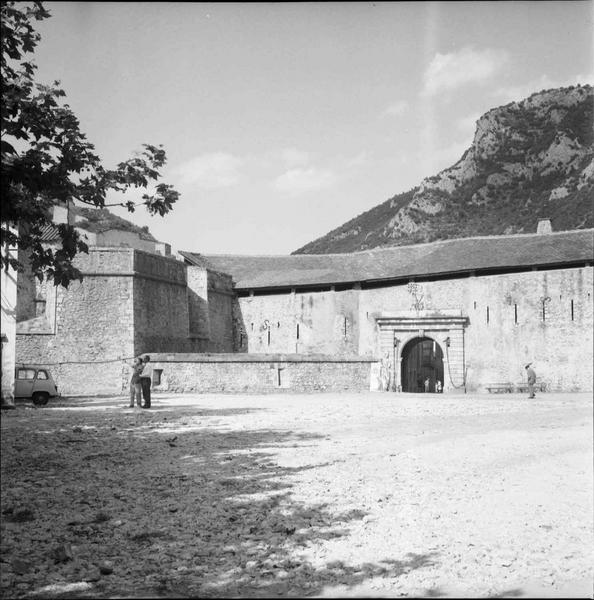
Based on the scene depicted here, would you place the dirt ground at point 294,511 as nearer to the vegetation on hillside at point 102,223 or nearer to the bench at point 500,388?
the bench at point 500,388

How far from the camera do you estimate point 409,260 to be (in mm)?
32500

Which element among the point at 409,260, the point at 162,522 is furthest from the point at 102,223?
the point at 162,522

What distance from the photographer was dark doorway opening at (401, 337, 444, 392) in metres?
30.5

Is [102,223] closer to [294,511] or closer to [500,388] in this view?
[500,388]

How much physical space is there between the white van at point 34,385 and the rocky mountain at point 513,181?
43.5ft

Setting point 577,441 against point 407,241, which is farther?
point 407,241

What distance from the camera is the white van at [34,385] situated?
707 inches

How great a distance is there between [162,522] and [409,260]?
27359mm

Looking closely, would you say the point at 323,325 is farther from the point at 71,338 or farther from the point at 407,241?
the point at 407,241

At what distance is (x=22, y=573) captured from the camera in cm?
505

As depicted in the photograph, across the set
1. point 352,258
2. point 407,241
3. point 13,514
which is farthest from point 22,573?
point 407,241

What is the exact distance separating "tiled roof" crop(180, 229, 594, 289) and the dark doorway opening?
377cm

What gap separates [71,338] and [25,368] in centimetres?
778

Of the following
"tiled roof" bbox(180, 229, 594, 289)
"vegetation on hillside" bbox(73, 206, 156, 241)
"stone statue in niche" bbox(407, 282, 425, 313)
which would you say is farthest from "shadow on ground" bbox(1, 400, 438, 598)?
"vegetation on hillside" bbox(73, 206, 156, 241)
